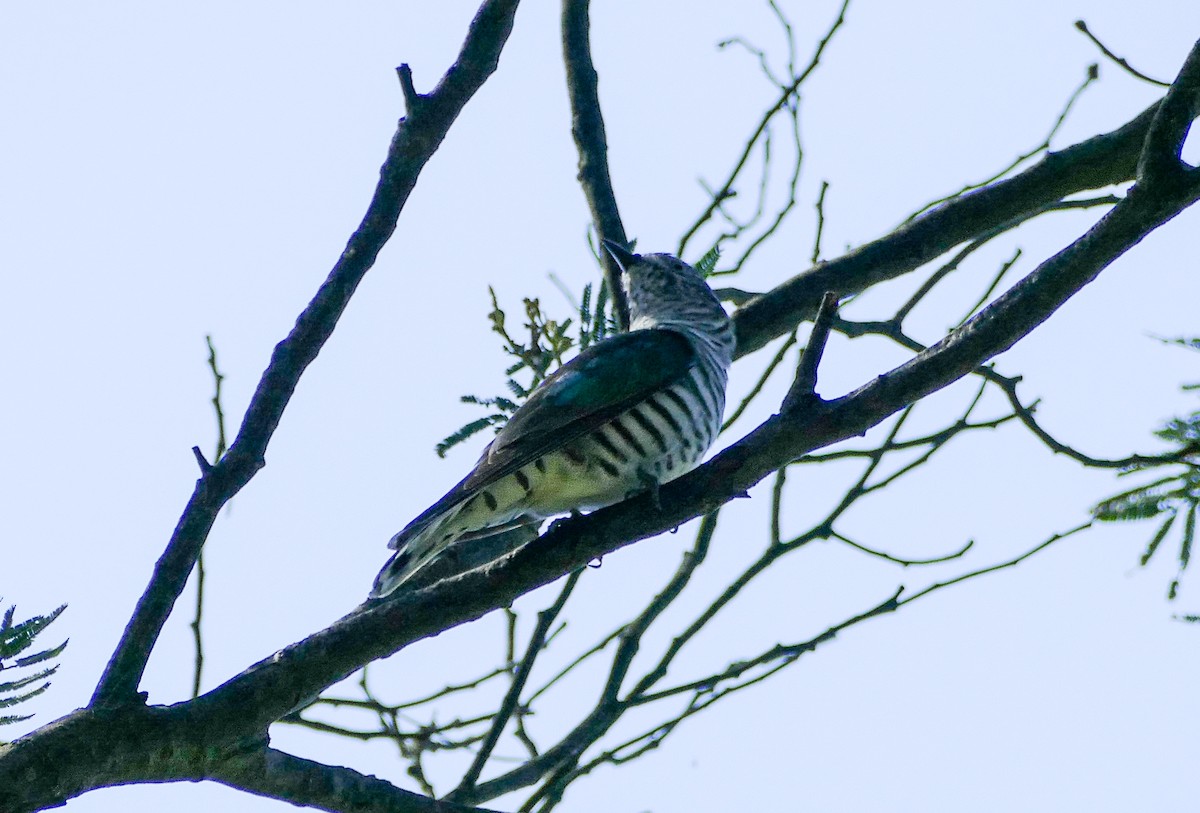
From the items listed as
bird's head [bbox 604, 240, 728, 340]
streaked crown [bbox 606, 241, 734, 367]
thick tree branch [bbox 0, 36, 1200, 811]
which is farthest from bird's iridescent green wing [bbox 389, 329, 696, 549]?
thick tree branch [bbox 0, 36, 1200, 811]

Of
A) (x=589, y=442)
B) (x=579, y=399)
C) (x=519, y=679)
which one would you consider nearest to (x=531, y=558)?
(x=519, y=679)

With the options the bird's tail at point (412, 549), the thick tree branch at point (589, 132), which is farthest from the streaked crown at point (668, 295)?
the bird's tail at point (412, 549)

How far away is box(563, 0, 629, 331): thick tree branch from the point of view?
6203 millimetres

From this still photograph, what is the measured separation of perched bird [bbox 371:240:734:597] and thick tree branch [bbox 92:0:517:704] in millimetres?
1156

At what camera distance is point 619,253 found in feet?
20.7

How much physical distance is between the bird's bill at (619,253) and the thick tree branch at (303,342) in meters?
2.22

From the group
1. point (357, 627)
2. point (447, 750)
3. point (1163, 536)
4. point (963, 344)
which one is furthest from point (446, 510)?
point (1163, 536)

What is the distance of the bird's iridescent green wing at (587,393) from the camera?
5.07 m

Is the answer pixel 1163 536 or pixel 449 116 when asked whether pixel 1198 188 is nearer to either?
pixel 1163 536

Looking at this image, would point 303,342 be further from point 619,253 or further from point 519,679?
point 619,253

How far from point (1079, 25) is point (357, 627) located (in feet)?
9.78

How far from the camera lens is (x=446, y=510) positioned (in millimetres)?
4840

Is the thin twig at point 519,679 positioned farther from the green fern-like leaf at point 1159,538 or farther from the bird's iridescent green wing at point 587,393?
the green fern-like leaf at point 1159,538

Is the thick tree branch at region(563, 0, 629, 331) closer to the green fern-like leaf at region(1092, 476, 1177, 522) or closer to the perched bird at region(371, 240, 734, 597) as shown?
the perched bird at region(371, 240, 734, 597)
